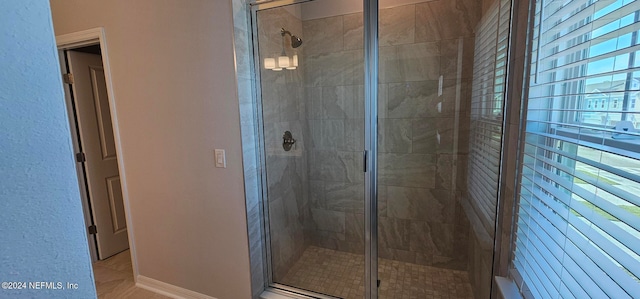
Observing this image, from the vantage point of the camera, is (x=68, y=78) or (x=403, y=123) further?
(x=68, y=78)

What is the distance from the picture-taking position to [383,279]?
81.0 inches

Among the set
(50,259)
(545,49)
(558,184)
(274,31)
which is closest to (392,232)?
(558,184)

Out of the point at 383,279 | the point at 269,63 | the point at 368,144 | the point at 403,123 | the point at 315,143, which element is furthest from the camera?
the point at 315,143

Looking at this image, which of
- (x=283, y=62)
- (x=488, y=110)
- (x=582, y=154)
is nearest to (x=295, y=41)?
(x=283, y=62)

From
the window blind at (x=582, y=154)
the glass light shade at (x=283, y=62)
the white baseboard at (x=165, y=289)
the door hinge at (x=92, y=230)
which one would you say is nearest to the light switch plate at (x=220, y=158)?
the glass light shade at (x=283, y=62)

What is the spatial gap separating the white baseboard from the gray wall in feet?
5.95

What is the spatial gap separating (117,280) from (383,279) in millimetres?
2280

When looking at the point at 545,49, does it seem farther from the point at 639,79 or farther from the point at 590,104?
the point at 639,79

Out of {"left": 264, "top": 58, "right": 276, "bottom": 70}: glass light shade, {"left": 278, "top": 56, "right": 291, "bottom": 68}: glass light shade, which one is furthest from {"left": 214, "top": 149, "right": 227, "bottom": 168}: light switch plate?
{"left": 278, "top": 56, "right": 291, "bottom": 68}: glass light shade

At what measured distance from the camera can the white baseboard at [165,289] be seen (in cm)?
198

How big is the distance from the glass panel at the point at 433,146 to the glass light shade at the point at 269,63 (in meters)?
0.86

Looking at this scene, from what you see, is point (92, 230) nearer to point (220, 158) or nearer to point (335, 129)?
point (220, 158)

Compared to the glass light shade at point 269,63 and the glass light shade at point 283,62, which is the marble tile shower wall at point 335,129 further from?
the glass light shade at point 269,63

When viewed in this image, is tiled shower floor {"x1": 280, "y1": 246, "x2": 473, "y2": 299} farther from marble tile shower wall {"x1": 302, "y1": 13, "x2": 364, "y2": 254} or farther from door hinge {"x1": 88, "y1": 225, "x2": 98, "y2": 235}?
door hinge {"x1": 88, "y1": 225, "x2": 98, "y2": 235}
